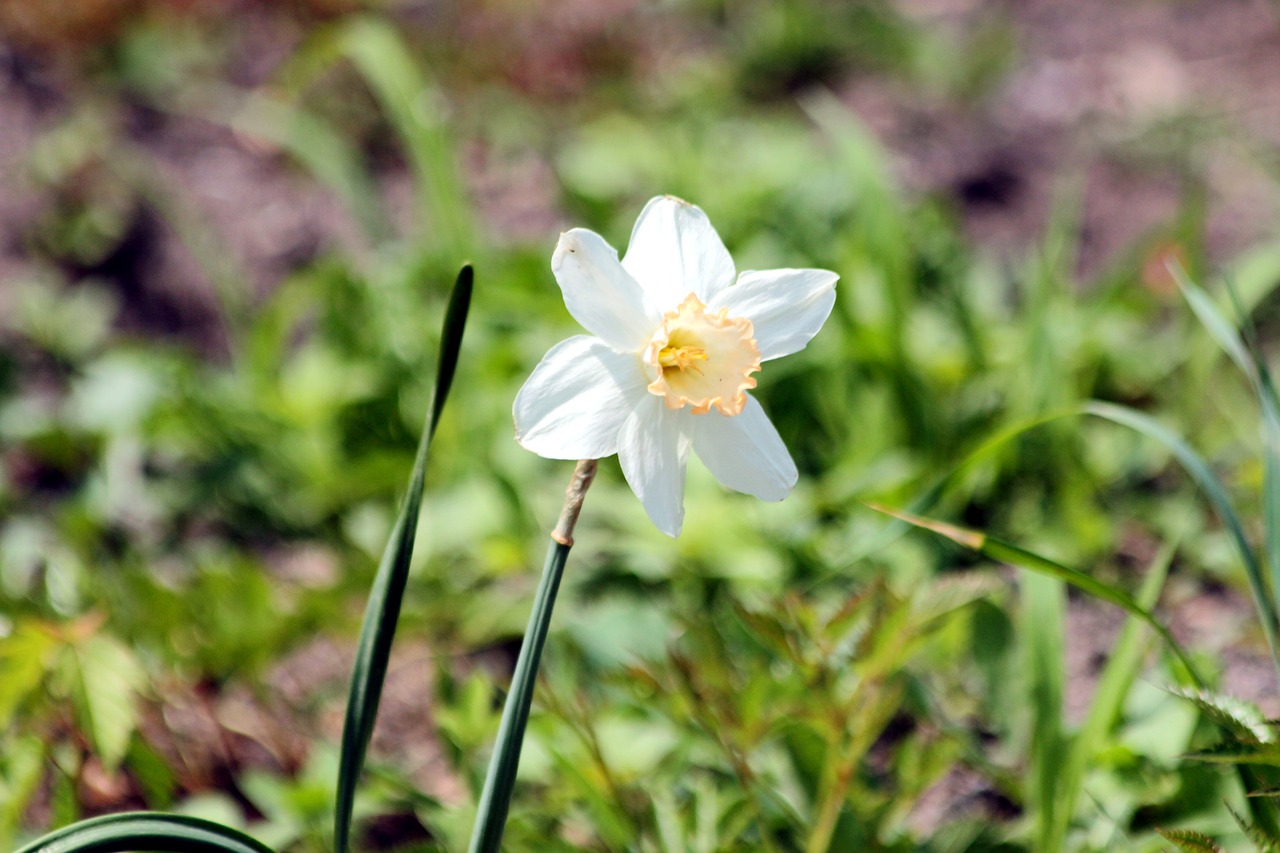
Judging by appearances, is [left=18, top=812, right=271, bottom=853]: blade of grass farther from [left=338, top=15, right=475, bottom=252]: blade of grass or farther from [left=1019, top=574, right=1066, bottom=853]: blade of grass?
[left=338, top=15, right=475, bottom=252]: blade of grass

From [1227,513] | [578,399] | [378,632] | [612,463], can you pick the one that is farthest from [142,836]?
[612,463]

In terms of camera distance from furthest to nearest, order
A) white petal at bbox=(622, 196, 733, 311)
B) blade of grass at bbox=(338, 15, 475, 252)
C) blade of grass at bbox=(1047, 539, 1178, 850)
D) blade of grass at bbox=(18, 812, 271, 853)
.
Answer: blade of grass at bbox=(338, 15, 475, 252)
blade of grass at bbox=(1047, 539, 1178, 850)
white petal at bbox=(622, 196, 733, 311)
blade of grass at bbox=(18, 812, 271, 853)

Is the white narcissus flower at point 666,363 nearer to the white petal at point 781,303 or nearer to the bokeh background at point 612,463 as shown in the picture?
the white petal at point 781,303

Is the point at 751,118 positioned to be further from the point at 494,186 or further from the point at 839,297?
the point at 839,297

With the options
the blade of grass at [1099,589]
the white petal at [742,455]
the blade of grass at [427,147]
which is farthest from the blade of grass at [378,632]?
the blade of grass at [427,147]

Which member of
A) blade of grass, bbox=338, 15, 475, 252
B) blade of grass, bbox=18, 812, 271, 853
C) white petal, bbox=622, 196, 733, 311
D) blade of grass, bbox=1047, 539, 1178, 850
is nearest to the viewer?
blade of grass, bbox=18, 812, 271, 853

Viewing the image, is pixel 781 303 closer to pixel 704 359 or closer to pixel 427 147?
pixel 704 359

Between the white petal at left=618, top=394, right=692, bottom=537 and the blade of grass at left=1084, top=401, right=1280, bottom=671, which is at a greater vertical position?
the white petal at left=618, top=394, right=692, bottom=537

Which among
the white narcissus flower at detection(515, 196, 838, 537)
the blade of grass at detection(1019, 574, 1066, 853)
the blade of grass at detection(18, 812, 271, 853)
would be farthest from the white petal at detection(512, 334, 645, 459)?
the blade of grass at detection(1019, 574, 1066, 853)
